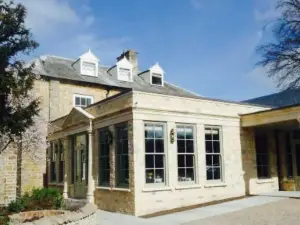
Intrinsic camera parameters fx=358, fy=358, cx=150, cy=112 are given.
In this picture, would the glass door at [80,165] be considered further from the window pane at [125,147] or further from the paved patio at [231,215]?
the window pane at [125,147]

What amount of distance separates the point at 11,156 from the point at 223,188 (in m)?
10.7

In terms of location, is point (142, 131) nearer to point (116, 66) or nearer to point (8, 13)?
point (8, 13)

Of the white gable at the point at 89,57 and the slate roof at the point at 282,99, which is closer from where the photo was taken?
the white gable at the point at 89,57

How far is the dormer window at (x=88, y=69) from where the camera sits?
897 inches

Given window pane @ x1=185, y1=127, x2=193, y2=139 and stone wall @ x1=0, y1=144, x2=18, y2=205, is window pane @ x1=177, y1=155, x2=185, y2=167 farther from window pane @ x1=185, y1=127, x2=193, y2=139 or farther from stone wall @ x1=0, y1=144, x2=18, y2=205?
stone wall @ x1=0, y1=144, x2=18, y2=205

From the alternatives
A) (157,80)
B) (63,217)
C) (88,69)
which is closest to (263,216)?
(63,217)

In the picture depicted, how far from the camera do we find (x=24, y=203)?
40.5ft

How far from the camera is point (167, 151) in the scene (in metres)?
13.5

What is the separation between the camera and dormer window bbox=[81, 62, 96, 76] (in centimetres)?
2278

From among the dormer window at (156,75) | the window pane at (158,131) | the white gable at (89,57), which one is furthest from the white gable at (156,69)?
the window pane at (158,131)

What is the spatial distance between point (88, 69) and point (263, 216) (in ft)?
50.4

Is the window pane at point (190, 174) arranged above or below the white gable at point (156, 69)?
below

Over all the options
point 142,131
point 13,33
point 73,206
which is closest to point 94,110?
point 142,131

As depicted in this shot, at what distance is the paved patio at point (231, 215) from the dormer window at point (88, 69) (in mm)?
11376
